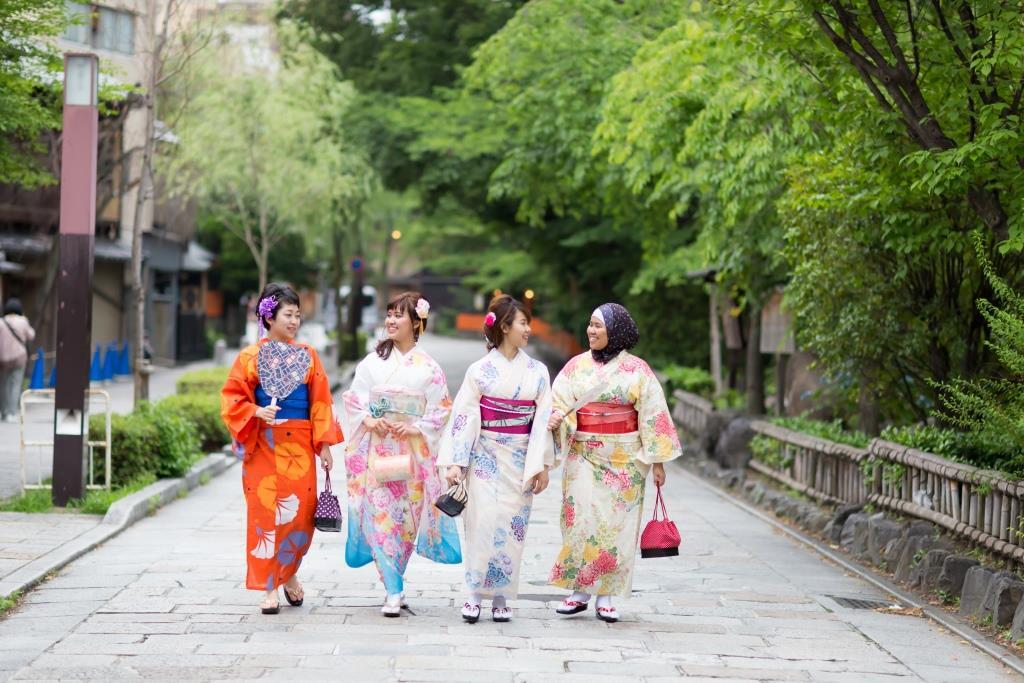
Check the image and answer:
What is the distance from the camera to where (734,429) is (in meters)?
17.8

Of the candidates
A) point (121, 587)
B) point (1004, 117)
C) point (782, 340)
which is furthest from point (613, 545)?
point (782, 340)

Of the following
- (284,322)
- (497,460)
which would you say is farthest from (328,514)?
(284,322)

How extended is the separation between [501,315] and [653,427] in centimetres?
113

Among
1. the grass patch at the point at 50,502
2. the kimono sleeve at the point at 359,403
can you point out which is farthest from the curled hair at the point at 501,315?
the grass patch at the point at 50,502

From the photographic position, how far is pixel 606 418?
7.93 m

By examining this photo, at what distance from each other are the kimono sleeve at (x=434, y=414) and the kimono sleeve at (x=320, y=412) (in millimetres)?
504

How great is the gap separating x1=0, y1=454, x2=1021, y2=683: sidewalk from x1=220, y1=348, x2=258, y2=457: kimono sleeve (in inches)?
40.4

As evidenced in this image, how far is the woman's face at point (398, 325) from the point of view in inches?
310

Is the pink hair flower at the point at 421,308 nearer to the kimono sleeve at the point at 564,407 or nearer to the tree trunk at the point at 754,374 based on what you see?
the kimono sleeve at the point at 564,407

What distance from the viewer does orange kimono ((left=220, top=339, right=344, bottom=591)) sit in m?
7.65

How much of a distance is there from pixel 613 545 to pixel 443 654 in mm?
1564

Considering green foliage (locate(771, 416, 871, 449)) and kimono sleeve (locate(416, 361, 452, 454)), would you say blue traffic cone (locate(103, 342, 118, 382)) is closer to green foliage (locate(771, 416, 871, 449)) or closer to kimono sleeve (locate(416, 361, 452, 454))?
green foliage (locate(771, 416, 871, 449))

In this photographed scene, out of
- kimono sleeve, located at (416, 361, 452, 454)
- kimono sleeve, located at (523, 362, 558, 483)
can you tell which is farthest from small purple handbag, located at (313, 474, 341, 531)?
kimono sleeve, located at (523, 362, 558, 483)

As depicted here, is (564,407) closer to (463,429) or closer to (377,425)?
(463,429)
